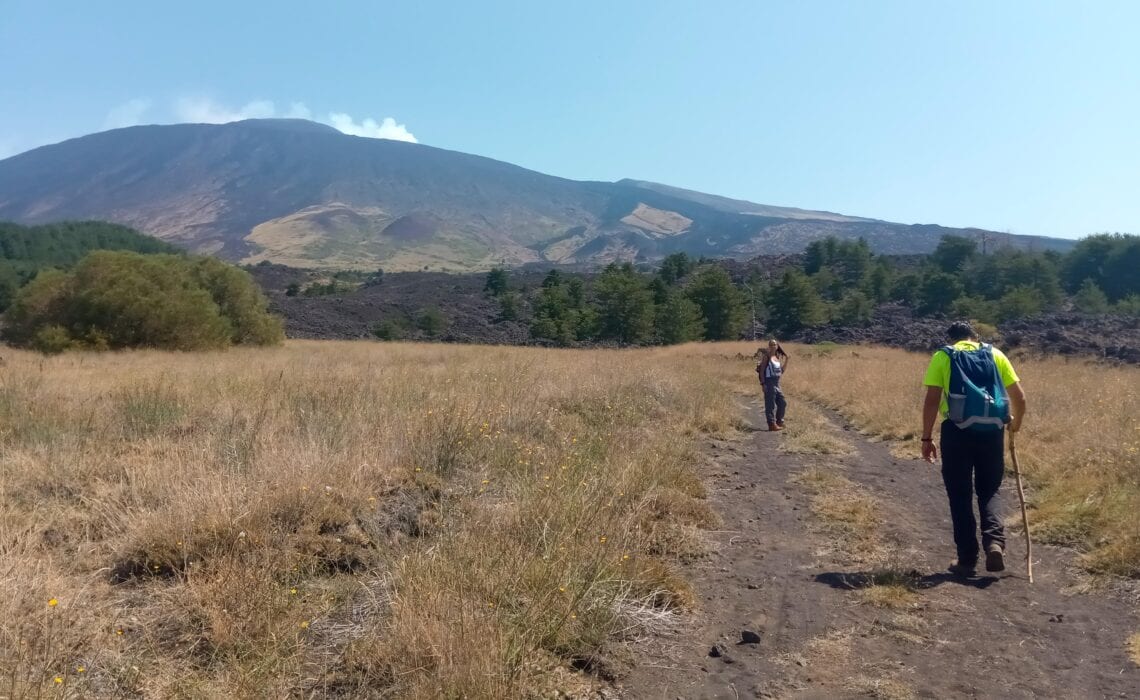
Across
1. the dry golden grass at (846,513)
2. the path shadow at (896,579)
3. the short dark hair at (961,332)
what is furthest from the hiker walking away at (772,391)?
the path shadow at (896,579)

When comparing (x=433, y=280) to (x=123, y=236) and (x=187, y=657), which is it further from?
(x=187, y=657)

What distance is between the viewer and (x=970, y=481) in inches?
186

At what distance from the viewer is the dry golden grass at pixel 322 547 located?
281 centimetres

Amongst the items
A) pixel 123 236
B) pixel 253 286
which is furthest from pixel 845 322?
pixel 123 236

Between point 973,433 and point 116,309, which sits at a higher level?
point 973,433

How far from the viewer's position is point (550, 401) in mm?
9023

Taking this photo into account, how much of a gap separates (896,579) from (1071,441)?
4976 mm

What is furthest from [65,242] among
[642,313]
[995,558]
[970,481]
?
[995,558]

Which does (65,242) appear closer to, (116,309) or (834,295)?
(116,309)

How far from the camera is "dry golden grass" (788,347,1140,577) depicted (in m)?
5.13

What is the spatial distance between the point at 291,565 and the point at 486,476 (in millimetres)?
1894

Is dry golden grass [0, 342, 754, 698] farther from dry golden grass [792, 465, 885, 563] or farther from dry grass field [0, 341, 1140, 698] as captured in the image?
dry golden grass [792, 465, 885, 563]

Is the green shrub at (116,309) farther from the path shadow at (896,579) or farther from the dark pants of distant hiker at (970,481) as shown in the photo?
→ the dark pants of distant hiker at (970,481)

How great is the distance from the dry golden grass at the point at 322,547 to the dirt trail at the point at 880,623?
1.04ft
